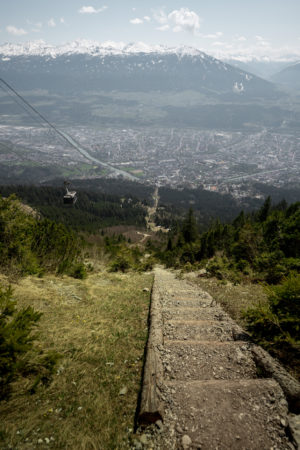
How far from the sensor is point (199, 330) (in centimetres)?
753

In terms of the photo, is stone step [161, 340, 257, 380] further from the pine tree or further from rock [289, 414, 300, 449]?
the pine tree

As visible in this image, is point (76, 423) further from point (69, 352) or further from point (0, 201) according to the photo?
point (0, 201)

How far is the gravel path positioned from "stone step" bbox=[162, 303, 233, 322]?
174 centimetres

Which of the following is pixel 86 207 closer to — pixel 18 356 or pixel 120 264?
pixel 120 264

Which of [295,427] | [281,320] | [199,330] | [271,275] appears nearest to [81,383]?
[199,330]

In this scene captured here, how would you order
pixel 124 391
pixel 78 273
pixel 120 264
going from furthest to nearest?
pixel 120 264 < pixel 78 273 < pixel 124 391

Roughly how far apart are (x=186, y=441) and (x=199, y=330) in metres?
3.67

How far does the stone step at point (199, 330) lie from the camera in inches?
283

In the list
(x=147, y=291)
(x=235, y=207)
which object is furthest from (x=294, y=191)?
(x=147, y=291)

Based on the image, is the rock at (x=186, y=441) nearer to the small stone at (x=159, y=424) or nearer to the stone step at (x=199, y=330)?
the small stone at (x=159, y=424)

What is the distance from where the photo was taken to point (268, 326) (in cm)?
638

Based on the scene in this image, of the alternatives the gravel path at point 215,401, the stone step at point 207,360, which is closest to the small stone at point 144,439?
the gravel path at point 215,401

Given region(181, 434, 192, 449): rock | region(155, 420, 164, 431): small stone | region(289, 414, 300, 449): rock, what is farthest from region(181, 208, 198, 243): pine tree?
region(181, 434, 192, 449): rock

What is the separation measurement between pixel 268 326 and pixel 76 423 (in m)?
5.29
